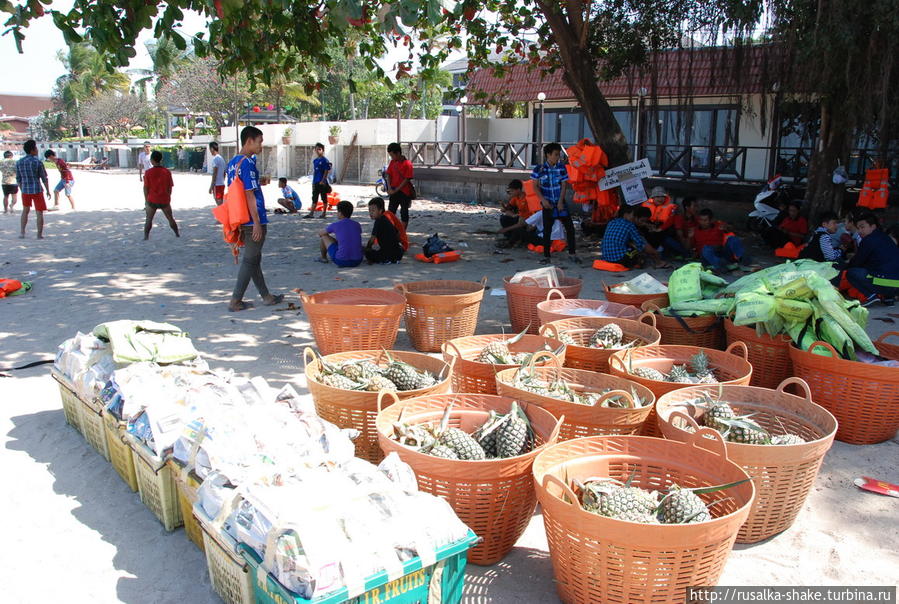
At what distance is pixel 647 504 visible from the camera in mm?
Answer: 2486

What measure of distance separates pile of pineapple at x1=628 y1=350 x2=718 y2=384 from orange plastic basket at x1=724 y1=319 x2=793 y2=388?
528 millimetres

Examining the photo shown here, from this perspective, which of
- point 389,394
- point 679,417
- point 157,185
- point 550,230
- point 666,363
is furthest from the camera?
point 157,185

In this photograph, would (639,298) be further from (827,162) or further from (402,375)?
(827,162)

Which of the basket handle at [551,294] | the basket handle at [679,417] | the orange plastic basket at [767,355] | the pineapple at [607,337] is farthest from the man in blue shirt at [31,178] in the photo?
the basket handle at [679,417]

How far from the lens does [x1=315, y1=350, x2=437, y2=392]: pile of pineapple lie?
347cm

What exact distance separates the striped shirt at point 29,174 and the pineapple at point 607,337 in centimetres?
1032

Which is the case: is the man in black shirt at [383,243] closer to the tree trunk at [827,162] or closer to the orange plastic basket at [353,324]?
the orange plastic basket at [353,324]

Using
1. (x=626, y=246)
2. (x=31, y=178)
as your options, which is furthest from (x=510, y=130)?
(x=626, y=246)

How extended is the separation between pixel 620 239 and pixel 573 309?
353 cm

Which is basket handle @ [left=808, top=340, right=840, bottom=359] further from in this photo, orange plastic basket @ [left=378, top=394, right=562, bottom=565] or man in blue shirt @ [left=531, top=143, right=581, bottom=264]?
man in blue shirt @ [left=531, top=143, right=581, bottom=264]

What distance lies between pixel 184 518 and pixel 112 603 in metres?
0.46

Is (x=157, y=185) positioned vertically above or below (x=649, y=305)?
above

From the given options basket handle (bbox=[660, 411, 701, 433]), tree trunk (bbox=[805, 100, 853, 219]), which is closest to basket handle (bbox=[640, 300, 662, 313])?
basket handle (bbox=[660, 411, 701, 433])

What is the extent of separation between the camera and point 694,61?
9508 mm
